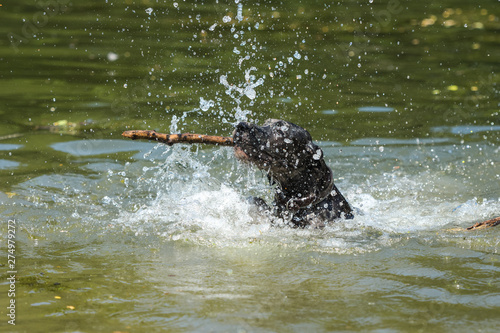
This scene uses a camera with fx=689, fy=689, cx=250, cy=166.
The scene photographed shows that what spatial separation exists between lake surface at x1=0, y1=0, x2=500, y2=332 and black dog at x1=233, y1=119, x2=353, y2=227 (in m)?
0.19

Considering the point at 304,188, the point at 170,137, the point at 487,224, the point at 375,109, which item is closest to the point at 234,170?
the point at 304,188

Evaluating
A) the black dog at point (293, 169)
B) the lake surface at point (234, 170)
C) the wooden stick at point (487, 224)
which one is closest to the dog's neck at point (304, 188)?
the black dog at point (293, 169)

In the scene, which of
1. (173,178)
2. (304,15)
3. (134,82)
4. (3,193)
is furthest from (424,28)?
(3,193)

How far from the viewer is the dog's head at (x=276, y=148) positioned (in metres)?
5.82

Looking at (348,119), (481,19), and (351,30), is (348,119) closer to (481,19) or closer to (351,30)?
(351,30)

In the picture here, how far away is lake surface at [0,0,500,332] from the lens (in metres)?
5.13

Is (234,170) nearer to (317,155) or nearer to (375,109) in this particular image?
(317,155)

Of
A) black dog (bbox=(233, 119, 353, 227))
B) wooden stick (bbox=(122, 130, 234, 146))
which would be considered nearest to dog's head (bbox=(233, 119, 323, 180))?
black dog (bbox=(233, 119, 353, 227))

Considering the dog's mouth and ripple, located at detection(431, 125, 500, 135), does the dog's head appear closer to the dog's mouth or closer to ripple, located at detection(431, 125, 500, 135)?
the dog's mouth

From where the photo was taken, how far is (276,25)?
16.7 m

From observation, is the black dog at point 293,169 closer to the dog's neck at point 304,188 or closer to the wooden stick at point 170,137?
the dog's neck at point 304,188

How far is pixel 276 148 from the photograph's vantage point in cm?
601

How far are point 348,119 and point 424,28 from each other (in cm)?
732

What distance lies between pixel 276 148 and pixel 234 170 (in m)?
3.24
